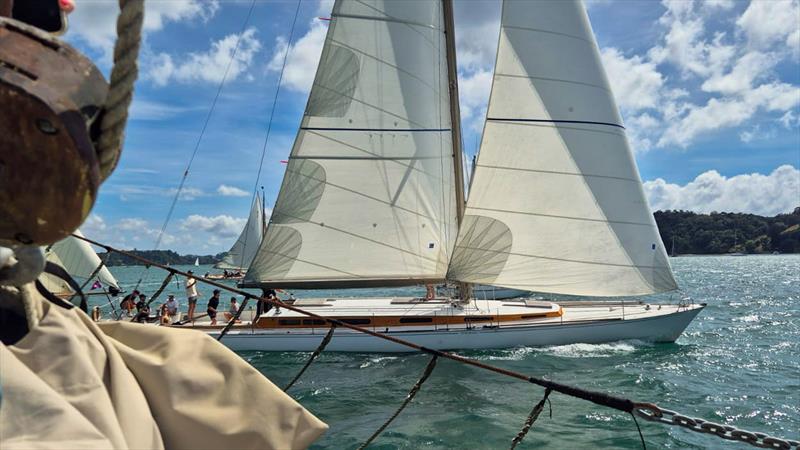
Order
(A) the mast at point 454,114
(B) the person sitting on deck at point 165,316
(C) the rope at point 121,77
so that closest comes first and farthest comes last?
(C) the rope at point 121,77
(B) the person sitting on deck at point 165,316
(A) the mast at point 454,114

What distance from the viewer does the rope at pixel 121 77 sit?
1.26 meters

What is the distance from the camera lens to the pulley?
1153 millimetres

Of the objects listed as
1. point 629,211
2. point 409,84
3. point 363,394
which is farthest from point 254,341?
point 629,211

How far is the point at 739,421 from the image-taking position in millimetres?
8812

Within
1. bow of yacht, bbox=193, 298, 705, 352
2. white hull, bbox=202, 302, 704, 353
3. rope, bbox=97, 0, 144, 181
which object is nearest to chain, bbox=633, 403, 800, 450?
rope, bbox=97, 0, 144, 181

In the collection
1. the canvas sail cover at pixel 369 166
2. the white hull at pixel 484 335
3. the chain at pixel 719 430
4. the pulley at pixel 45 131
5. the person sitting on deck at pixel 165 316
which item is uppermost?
the canvas sail cover at pixel 369 166

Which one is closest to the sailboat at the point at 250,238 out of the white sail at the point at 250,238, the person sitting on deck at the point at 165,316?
the white sail at the point at 250,238

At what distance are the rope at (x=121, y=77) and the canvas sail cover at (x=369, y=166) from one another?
1375 cm

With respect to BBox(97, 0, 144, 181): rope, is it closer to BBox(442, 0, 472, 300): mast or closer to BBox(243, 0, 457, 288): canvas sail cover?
BBox(243, 0, 457, 288): canvas sail cover

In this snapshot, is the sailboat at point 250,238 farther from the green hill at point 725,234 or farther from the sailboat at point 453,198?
the green hill at point 725,234

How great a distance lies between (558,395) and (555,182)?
19.2 feet

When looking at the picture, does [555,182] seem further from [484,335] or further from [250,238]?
[250,238]

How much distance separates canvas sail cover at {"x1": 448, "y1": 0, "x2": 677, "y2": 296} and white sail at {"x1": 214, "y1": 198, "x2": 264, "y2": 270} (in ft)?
145

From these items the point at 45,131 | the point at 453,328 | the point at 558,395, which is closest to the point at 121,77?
the point at 45,131
